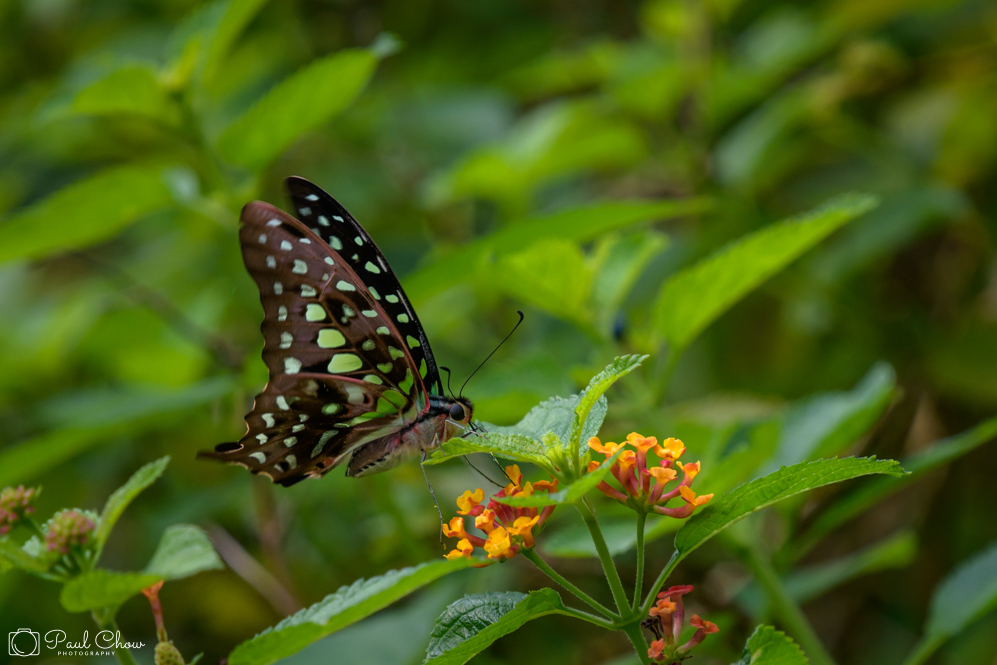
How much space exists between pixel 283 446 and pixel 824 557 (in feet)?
5.41

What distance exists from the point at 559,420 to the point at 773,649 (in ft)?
0.97

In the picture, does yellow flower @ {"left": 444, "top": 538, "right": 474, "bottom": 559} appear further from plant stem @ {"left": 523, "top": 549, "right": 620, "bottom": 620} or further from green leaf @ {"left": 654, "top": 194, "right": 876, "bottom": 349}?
green leaf @ {"left": 654, "top": 194, "right": 876, "bottom": 349}

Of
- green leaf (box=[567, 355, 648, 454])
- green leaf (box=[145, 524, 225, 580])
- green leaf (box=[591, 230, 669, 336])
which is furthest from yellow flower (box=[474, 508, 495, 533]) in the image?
green leaf (box=[591, 230, 669, 336])

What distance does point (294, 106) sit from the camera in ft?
4.99

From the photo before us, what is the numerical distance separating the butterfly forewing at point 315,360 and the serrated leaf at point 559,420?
1.39ft

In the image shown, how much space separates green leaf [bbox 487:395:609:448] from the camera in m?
0.83

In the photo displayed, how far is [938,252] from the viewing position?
2.52 m

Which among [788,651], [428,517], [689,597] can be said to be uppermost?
[788,651]

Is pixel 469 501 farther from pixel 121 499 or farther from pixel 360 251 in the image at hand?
pixel 360 251

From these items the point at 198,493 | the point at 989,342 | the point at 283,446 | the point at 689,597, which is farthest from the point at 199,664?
the point at 989,342

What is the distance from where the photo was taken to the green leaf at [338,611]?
29.3 inches

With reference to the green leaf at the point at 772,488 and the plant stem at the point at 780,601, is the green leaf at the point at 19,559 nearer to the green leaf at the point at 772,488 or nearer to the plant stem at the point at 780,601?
the green leaf at the point at 772,488

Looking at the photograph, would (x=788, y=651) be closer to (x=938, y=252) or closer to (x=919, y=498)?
(x=919, y=498)

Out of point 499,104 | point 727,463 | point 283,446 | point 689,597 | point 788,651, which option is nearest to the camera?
point 788,651
